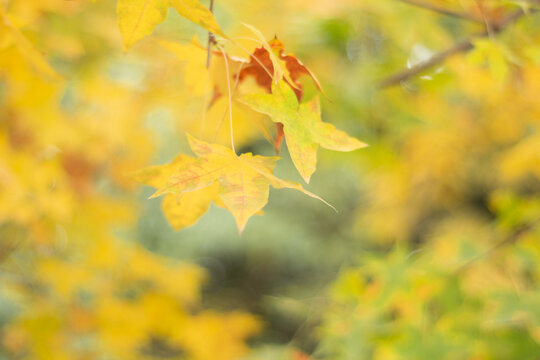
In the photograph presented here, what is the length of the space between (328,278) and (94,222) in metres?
2.59

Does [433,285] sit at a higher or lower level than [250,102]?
lower

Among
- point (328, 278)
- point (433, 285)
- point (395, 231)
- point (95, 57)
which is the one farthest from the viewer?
point (328, 278)

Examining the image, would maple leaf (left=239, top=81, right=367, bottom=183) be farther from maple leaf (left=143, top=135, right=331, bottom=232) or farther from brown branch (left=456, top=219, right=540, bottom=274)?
brown branch (left=456, top=219, right=540, bottom=274)

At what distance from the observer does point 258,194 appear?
39 cm

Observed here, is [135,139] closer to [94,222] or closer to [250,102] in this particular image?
[94,222]

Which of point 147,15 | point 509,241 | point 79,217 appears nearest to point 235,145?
point 79,217

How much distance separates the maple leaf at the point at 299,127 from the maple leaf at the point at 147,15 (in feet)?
0.26

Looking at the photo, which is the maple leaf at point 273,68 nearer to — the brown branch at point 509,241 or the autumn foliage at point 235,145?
the autumn foliage at point 235,145

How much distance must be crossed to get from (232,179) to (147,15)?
19 cm

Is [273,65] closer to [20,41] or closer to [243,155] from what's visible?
[243,155]

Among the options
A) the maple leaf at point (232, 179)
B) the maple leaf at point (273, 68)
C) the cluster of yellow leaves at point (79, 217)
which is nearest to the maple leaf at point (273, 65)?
the maple leaf at point (273, 68)

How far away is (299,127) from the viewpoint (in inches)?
17.4

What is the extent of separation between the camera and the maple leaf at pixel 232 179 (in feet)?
1.26

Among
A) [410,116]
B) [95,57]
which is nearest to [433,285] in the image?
[410,116]
